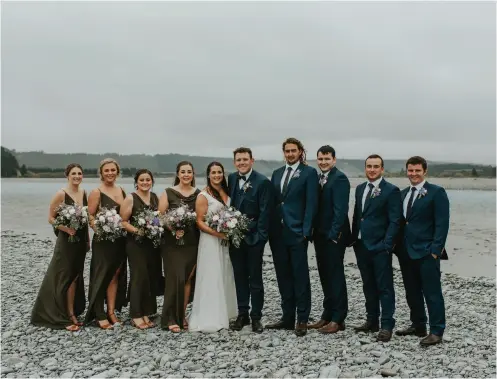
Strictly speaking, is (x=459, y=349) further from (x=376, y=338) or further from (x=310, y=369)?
(x=310, y=369)

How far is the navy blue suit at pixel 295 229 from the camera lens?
24.8 ft

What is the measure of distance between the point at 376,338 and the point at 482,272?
433 inches

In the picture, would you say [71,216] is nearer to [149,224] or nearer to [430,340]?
[149,224]

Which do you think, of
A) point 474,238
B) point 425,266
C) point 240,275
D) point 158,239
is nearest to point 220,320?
point 240,275

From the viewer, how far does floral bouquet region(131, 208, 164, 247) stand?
761 centimetres

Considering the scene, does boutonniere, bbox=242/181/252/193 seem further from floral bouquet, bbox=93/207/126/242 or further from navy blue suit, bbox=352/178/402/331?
floral bouquet, bbox=93/207/126/242

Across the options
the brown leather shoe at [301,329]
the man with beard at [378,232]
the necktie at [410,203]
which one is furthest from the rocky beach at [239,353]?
the necktie at [410,203]

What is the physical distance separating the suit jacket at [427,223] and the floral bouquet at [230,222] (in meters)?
2.63

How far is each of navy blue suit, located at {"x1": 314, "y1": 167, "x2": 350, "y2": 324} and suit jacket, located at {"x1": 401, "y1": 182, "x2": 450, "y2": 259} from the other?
3.39ft

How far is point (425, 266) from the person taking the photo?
7363 mm

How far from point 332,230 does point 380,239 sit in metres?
0.78

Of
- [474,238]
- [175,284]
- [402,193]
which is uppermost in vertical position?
[402,193]

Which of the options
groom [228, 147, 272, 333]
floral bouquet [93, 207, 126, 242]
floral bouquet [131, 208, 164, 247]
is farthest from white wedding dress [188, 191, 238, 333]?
floral bouquet [93, 207, 126, 242]

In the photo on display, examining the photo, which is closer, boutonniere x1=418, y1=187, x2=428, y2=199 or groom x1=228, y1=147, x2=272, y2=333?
boutonniere x1=418, y1=187, x2=428, y2=199
